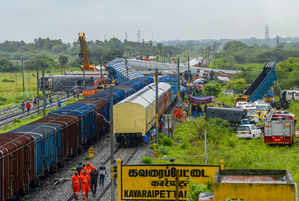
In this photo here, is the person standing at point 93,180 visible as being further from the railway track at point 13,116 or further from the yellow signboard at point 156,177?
the railway track at point 13,116

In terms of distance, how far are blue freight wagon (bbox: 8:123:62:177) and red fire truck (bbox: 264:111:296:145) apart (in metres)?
13.9

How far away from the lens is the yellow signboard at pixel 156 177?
1210 centimetres

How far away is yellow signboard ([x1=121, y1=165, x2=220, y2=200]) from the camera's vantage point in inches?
476

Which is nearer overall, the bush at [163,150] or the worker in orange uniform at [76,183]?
the worker in orange uniform at [76,183]

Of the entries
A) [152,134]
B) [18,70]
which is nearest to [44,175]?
[152,134]

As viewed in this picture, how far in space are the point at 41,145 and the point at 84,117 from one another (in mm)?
6269

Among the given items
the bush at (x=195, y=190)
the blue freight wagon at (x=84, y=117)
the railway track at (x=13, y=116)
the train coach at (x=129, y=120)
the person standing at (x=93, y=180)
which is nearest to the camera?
the bush at (x=195, y=190)

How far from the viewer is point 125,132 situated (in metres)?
24.2

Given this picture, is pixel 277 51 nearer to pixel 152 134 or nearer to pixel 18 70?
pixel 18 70

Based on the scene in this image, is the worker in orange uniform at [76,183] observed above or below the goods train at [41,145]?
below

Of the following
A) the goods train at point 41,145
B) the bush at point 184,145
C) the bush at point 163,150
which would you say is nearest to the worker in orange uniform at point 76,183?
the goods train at point 41,145

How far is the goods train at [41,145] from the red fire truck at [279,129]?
11.8m

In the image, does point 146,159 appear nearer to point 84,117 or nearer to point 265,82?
point 84,117

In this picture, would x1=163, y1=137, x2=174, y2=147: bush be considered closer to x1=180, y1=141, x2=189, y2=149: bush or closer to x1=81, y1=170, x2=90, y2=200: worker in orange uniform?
x1=180, y1=141, x2=189, y2=149: bush
